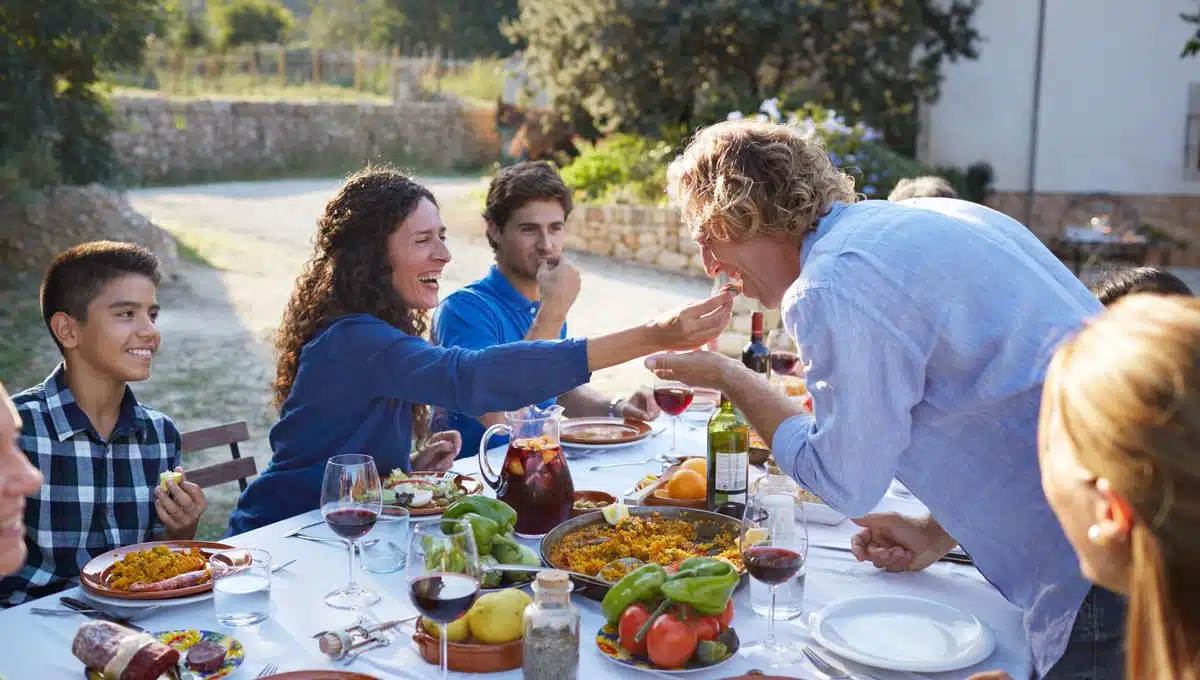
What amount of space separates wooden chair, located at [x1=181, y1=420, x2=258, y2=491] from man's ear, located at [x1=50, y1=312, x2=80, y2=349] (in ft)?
1.92

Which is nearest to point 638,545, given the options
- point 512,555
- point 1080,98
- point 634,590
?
point 512,555

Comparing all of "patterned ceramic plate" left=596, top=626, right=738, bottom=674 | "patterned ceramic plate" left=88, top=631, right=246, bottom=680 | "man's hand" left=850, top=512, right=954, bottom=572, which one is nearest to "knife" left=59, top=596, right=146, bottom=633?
"patterned ceramic plate" left=88, top=631, right=246, bottom=680

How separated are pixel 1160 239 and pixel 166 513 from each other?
48.3 feet

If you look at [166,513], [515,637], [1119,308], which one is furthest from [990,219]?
[166,513]

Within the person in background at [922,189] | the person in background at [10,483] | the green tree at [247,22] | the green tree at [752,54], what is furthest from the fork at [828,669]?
the green tree at [247,22]

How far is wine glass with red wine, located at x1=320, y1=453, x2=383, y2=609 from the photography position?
86.7 inches

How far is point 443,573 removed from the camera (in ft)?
5.97

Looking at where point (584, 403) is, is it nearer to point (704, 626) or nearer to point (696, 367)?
point (696, 367)

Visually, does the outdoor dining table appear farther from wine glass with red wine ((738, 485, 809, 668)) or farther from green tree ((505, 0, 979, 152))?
green tree ((505, 0, 979, 152))

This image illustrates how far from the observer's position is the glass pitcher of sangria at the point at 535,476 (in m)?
2.61

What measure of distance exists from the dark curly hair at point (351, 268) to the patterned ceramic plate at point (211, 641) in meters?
1.19

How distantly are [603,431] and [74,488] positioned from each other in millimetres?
1599

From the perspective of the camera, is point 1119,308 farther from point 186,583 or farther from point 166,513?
point 166,513

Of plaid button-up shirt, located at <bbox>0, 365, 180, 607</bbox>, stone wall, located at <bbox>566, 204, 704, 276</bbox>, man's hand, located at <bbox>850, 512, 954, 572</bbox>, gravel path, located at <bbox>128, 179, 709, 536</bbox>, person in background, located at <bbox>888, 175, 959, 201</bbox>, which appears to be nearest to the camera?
man's hand, located at <bbox>850, 512, 954, 572</bbox>
